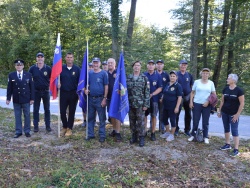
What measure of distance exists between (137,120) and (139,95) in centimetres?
65

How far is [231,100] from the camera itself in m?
5.74

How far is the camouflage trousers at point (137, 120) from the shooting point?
6.17 m

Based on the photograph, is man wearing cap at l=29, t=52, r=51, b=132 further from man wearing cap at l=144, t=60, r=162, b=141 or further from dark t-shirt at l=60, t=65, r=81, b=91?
man wearing cap at l=144, t=60, r=162, b=141

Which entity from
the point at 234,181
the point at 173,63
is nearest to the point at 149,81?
the point at 234,181

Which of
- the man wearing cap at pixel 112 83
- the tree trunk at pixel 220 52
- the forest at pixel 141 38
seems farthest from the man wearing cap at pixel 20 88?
the tree trunk at pixel 220 52

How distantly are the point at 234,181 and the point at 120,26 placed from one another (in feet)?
49.6

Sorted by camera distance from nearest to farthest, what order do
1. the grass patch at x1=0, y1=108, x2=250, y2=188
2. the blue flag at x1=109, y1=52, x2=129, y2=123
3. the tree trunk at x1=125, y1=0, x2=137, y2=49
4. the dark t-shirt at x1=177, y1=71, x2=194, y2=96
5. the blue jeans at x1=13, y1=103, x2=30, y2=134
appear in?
1. the grass patch at x1=0, y1=108, x2=250, y2=188
2. the blue flag at x1=109, y1=52, x2=129, y2=123
3. the blue jeans at x1=13, y1=103, x2=30, y2=134
4. the dark t-shirt at x1=177, y1=71, x2=194, y2=96
5. the tree trunk at x1=125, y1=0, x2=137, y2=49

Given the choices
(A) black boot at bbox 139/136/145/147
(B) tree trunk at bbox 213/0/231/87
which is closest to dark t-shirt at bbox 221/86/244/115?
(A) black boot at bbox 139/136/145/147

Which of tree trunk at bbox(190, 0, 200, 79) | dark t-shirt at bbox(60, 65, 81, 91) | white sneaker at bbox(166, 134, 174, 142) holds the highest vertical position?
tree trunk at bbox(190, 0, 200, 79)

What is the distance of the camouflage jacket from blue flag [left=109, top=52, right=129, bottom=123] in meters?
0.20

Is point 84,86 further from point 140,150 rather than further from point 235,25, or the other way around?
point 235,25

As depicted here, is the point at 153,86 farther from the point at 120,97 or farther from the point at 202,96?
the point at 202,96

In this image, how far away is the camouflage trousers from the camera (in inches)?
243

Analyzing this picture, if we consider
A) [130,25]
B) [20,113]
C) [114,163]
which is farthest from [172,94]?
[130,25]
